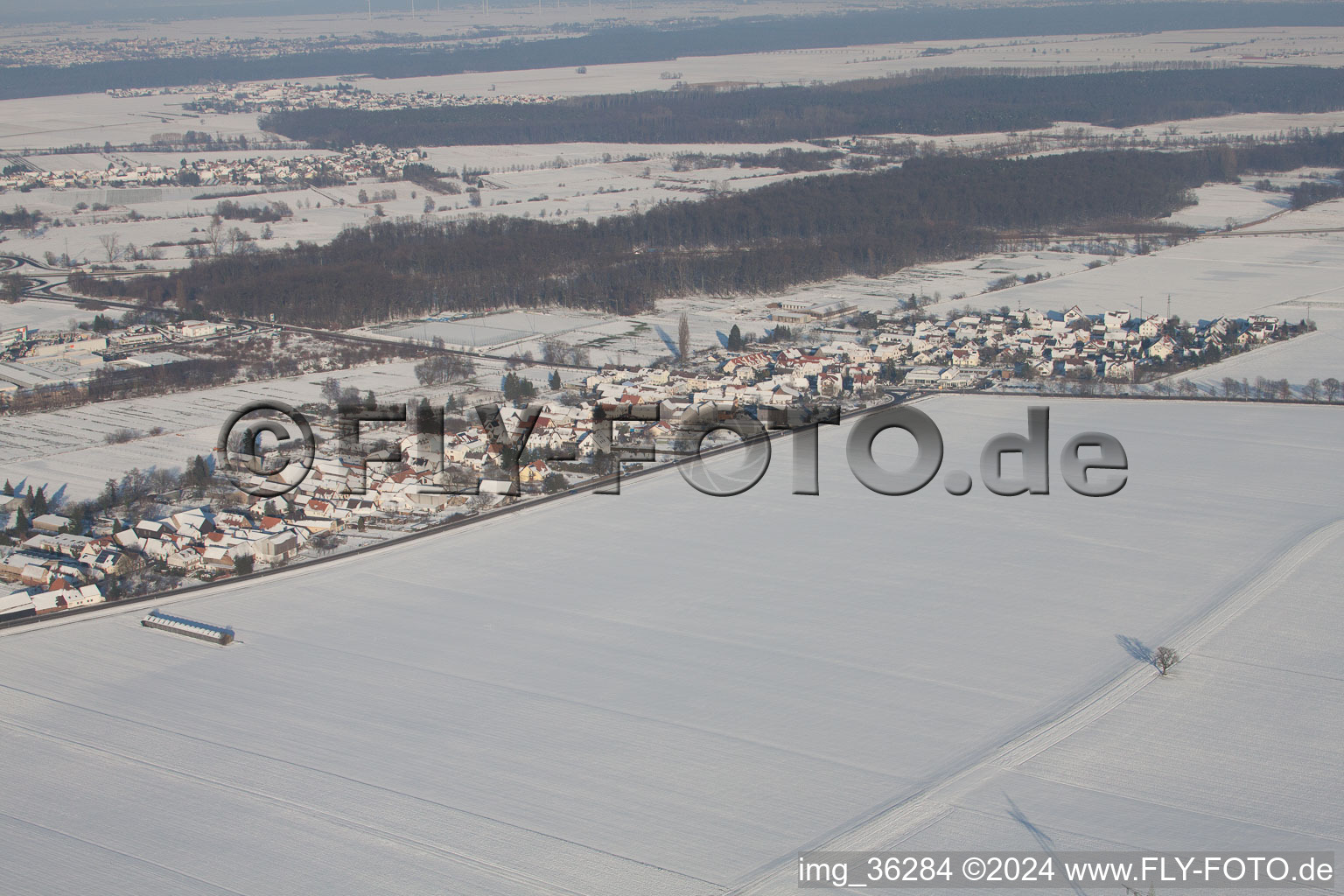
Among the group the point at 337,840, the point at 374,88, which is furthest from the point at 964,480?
the point at 374,88

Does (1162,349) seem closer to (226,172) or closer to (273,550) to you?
(273,550)

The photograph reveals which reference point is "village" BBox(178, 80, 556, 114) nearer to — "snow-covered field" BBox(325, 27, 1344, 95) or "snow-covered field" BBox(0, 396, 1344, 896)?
"snow-covered field" BBox(325, 27, 1344, 95)

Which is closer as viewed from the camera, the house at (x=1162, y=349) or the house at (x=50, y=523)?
the house at (x=50, y=523)

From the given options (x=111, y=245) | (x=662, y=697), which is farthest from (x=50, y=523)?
(x=111, y=245)

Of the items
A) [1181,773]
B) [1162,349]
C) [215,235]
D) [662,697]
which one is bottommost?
[1181,773]

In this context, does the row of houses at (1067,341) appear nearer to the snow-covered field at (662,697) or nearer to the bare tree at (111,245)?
the snow-covered field at (662,697)

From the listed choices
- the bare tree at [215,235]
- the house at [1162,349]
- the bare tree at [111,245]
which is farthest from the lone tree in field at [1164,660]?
the bare tree at [111,245]
